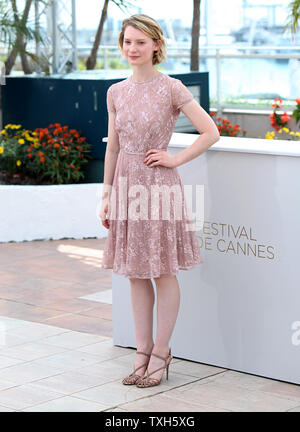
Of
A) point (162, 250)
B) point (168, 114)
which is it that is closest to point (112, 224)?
point (162, 250)

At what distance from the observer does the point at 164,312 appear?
4141 mm

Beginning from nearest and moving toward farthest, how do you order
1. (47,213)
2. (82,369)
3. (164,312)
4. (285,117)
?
(164,312), (82,369), (47,213), (285,117)

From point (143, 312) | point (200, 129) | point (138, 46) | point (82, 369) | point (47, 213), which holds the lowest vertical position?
point (82, 369)

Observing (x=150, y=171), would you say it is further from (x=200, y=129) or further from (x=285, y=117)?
(x=285, y=117)

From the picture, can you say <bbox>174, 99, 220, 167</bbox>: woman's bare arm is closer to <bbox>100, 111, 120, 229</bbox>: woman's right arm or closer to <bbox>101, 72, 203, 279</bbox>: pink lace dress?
<bbox>101, 72, 203, 279</bbox>: pink lace dress

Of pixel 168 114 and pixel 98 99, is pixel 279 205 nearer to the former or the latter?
pixel 168 114

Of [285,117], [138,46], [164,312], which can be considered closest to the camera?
[138,46]

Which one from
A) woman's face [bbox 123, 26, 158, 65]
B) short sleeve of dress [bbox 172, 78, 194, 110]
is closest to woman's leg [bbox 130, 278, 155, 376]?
short sleeve of dress [bbox 172, 78, 194, 110]

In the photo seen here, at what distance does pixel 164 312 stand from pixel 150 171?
27.7 inches

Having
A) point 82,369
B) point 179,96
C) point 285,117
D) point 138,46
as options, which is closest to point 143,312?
point 82,369

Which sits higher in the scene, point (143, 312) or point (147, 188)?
point (147, 188)

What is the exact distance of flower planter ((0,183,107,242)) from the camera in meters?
8.03

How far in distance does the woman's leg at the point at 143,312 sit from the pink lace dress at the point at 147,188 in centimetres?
18

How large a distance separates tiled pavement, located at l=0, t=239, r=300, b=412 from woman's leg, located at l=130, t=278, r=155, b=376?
7.6 inches
